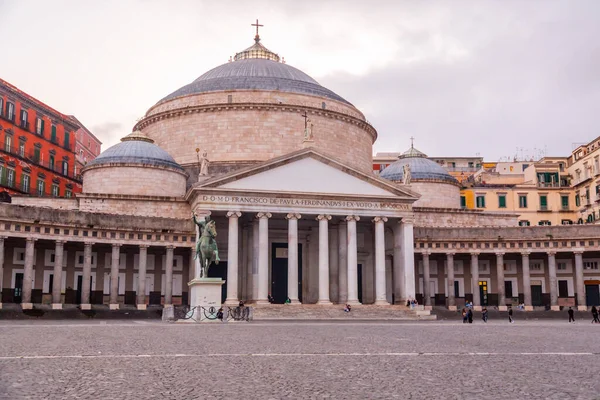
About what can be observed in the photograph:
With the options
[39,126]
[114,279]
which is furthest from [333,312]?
[39,126]

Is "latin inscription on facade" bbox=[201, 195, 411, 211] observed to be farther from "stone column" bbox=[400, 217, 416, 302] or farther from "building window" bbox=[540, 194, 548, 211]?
"building window" bbox=[540, 194, 548, 211]

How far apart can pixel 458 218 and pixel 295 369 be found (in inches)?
1974

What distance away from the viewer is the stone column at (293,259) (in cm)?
4728

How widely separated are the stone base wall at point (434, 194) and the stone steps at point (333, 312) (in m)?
18.6

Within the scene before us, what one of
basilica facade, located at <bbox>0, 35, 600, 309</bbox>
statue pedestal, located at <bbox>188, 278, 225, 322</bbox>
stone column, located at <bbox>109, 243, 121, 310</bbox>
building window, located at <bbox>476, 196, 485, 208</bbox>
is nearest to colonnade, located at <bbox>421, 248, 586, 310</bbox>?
basilica facade, located at <bbox>0, 35, 600, 309</bbox>

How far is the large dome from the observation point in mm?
62500

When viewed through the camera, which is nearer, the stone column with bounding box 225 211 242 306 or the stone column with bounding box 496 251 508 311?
the stone column with bounding box 225 211 242 306

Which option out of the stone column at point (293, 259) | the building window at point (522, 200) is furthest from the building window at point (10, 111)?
the building window at point (522, 200)

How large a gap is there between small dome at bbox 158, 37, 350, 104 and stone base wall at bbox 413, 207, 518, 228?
13726 millimetres

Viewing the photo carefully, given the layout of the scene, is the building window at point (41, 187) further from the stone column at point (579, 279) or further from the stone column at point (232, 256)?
the stone column at point (579, 279)

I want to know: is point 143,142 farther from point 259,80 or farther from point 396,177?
point 396,177

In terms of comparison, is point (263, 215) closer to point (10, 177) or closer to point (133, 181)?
point (133, 181)

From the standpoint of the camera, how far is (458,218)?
202ft

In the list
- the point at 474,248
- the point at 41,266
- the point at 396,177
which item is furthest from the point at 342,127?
the point at 41,266
